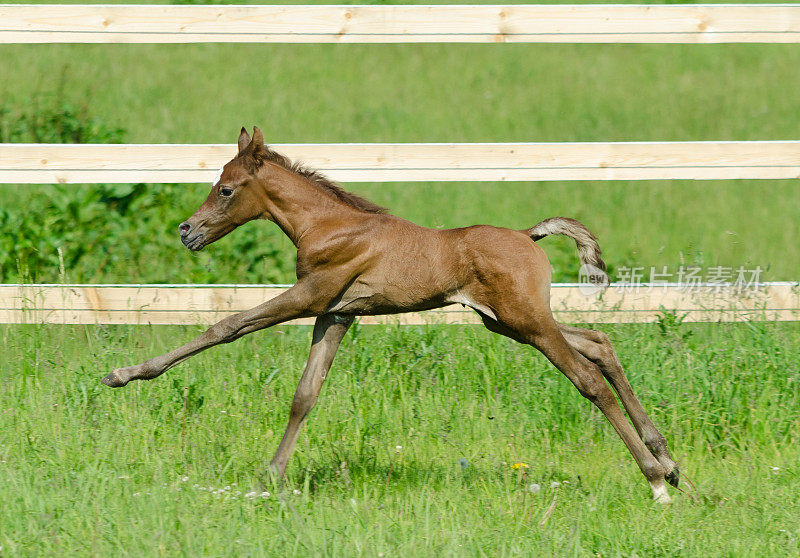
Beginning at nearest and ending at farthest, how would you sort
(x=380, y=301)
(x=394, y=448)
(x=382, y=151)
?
(x=380, y=301) → (x=394, y=448) → (x=382, y=151)

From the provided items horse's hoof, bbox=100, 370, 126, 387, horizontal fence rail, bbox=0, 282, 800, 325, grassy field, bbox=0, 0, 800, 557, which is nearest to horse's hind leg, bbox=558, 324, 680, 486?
grassy field, bbox=0, 0, 800, 557

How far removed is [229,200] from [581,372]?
6.02ft

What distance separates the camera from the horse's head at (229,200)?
4.30 meters

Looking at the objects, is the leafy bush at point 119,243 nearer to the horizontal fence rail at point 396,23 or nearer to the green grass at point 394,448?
the green grass at point 394,448

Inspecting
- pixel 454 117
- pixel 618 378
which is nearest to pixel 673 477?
pixel 618 378

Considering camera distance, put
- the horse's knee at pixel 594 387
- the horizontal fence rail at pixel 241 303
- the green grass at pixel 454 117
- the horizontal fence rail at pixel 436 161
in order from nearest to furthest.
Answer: the horse's knee at pixel 594 387 < the horizontal fence rail at pixel 436 161 < the horizontal fence rail at pixel 241 303 < the green grass at pixel 454 117

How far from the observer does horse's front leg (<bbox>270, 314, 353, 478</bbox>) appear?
4.50 m

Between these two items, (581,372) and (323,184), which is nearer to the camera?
(581,372)

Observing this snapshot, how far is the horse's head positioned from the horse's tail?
136 cm

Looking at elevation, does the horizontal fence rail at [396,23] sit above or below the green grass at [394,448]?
above

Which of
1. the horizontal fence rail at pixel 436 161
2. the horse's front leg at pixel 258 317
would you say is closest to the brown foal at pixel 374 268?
the horse's front leg at pixel 258 317

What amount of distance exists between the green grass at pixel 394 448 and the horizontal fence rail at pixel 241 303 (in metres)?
0.12

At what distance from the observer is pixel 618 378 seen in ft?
15.1

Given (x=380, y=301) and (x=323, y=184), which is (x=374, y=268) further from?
(x=323, y=184)
